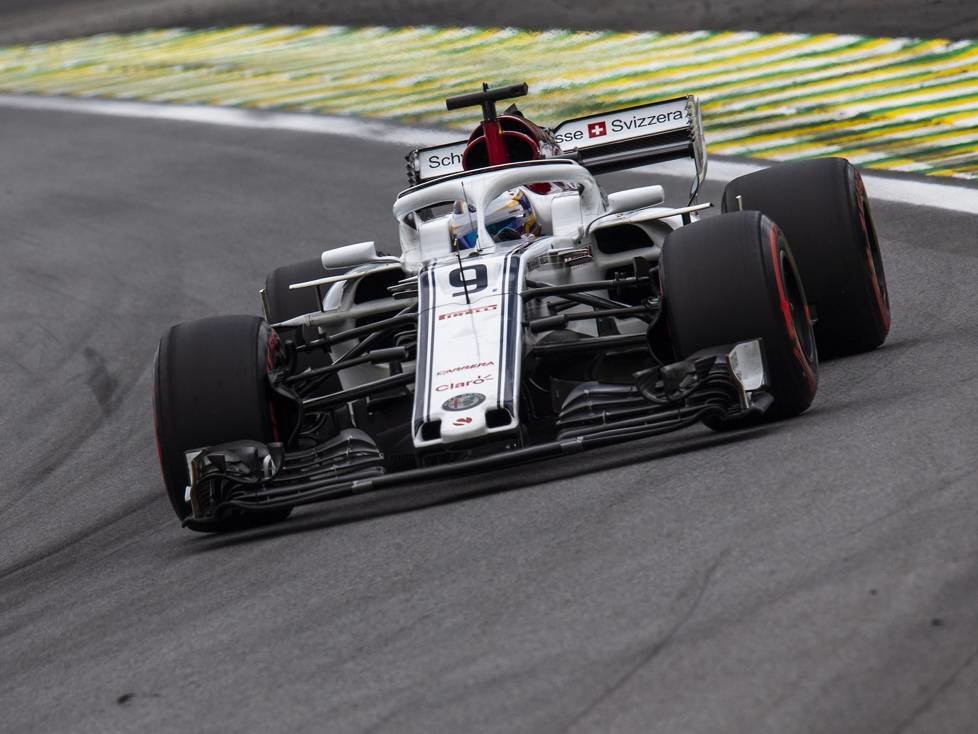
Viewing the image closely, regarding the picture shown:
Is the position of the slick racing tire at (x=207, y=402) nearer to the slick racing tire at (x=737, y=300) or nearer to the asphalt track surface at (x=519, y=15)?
the slick racing tire at (x=737, y=300)

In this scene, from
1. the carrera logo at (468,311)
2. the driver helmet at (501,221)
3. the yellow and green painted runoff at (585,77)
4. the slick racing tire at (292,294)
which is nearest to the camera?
the carrera logo at (468,311)

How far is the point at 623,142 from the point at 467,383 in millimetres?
4573

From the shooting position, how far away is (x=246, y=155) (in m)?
19.3

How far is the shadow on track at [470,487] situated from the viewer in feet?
22.5

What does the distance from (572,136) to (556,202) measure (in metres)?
2.60

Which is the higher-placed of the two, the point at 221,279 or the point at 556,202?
the point at 556,202

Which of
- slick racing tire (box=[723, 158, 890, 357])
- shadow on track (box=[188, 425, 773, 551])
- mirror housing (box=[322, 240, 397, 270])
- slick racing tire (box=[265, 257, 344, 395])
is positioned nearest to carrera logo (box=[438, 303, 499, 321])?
shadow on track (box=[188, 425, 773, 551])

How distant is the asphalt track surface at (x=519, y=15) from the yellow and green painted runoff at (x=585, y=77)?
35 cm

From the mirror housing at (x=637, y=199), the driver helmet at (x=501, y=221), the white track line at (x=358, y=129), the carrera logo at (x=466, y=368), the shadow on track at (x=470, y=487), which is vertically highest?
the mirror housing at (x=637, y=199)

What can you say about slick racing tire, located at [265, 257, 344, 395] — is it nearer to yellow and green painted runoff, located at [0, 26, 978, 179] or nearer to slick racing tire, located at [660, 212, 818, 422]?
slick racing tire, located at [660, 212, 818, 422]

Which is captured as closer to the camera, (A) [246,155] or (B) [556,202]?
(B) [556,202]

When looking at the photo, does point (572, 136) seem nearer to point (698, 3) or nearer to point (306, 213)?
point (306, 213)

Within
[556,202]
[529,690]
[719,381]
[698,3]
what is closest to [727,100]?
[698,3]

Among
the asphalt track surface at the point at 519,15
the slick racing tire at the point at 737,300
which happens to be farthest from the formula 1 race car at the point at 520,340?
the asphalt track surface at the point at 519,15
